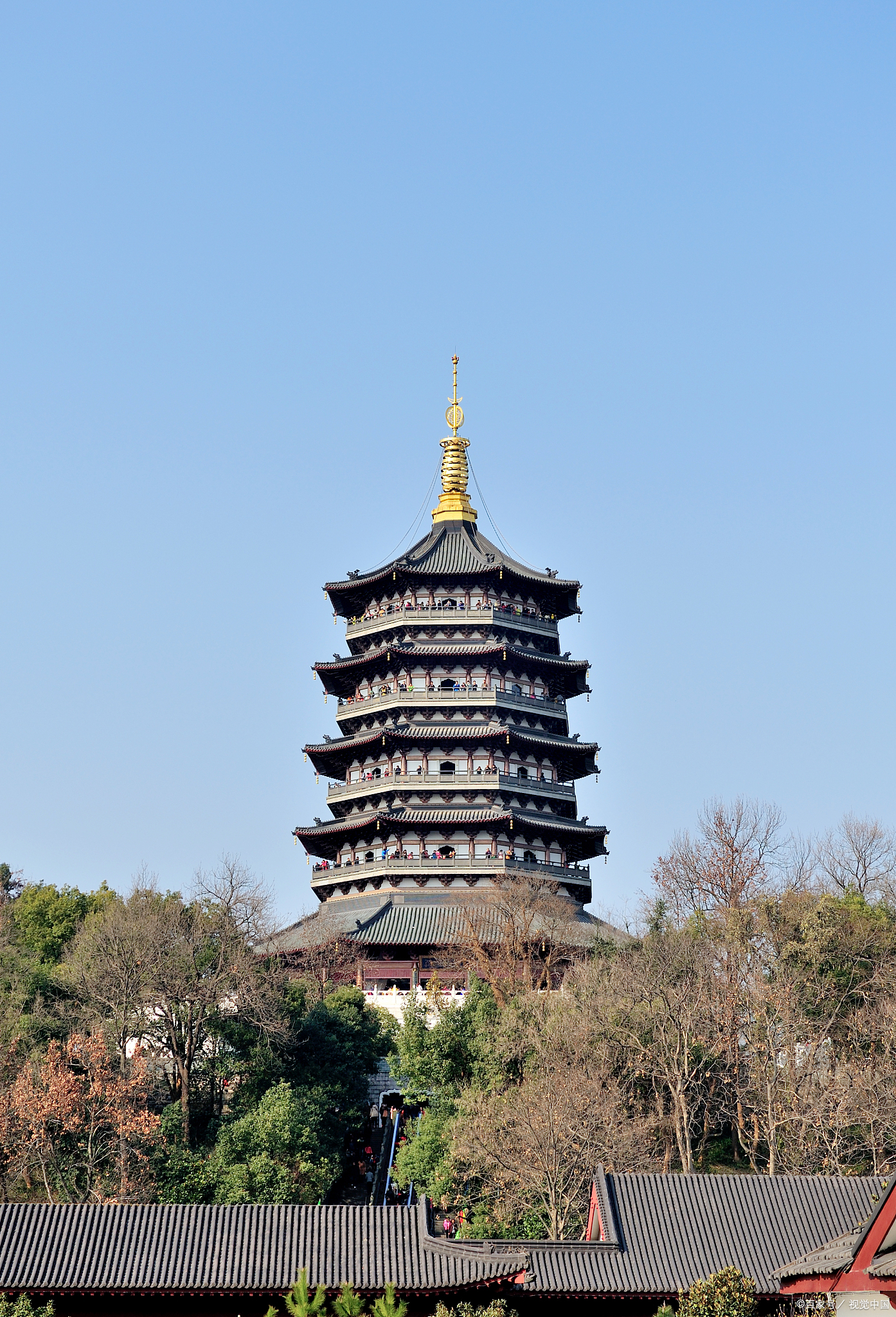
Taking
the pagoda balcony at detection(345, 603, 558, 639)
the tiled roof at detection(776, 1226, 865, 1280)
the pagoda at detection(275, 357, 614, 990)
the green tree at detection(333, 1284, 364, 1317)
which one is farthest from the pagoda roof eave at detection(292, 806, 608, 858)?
the green tree at detection(333, 1284, 364, 1317)

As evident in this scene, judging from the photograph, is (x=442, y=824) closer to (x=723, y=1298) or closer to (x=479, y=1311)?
(x=479, y=1311)

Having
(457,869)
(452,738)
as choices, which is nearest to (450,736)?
(452,738)

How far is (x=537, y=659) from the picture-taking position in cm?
5056

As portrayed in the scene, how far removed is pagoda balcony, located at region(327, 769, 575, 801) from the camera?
4788 cm

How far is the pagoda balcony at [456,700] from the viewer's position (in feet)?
161

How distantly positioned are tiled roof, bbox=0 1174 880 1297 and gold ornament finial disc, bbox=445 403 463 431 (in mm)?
34965

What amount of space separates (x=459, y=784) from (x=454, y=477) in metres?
12.4

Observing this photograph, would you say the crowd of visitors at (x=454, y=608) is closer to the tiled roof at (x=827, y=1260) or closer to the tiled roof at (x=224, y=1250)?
the tiled roof at (x=224, y=1250)

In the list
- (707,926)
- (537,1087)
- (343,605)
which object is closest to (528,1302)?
(537,1087)

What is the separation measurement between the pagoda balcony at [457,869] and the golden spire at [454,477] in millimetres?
12796

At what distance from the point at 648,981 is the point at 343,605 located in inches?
878

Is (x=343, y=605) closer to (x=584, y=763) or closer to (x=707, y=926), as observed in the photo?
(x=584, y=763)

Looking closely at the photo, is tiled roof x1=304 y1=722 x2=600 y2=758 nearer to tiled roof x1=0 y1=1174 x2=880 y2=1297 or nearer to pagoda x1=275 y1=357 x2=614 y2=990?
pagoda x1=275 y1=357 x2=614 y2=990

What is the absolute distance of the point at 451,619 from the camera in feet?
166
